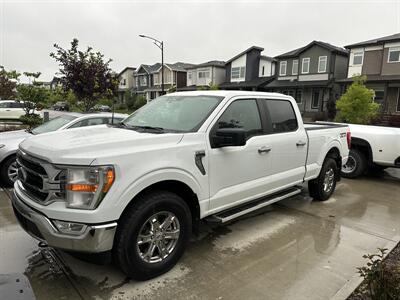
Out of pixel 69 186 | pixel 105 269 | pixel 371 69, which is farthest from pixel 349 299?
pixel 371 69

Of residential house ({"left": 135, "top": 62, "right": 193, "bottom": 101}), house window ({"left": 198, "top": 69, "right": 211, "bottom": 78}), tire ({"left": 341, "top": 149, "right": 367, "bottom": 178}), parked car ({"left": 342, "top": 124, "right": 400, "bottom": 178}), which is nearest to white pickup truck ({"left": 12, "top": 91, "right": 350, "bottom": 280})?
parked car ({"left": 342, "top": 124, "right": 400, "bottom": 178})

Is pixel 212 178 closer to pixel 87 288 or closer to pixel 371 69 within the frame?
pixel 87 288

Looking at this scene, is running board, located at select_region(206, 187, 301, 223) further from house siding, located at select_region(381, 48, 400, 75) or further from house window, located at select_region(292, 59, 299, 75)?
house window, located at select_region(292, 59, 299, 75)

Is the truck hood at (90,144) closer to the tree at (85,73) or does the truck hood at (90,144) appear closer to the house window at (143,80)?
the tree at (85,73)

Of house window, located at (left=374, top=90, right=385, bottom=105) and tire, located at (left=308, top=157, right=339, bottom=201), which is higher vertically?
house window, located at (left=374, top=90, right=385, bottom=105)

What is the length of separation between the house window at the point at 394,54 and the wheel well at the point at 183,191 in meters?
27.5

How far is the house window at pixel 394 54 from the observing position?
24327mm

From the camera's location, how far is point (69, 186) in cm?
258

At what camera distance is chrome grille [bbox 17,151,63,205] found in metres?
2.64

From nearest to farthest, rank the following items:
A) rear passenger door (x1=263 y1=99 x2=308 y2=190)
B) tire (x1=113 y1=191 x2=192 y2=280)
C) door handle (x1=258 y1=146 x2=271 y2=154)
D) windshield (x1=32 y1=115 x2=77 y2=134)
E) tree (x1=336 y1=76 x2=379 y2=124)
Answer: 1. tire (x1=113 y1=191 x2=192 y2=280)
2. door handle (x1=258 y1=146 x2=271 y2=154)
3. rear passenger door (x1=263 y1=99 x2=308 y2=190)
4. windshield (x1=32 y1=115 x2=77 y2=134)
5. tree (x1=336 y1=76 x2=379 y2=124)

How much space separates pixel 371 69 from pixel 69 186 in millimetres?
29443

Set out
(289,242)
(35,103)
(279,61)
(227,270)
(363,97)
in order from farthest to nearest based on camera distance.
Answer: (279,61) → (363,97) → (35,103) → (289,242) → (227,270)

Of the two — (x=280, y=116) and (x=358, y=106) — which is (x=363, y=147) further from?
(x=358, y=106)

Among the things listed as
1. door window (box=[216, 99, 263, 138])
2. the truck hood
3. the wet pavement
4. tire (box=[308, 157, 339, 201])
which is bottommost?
the wet pavement
